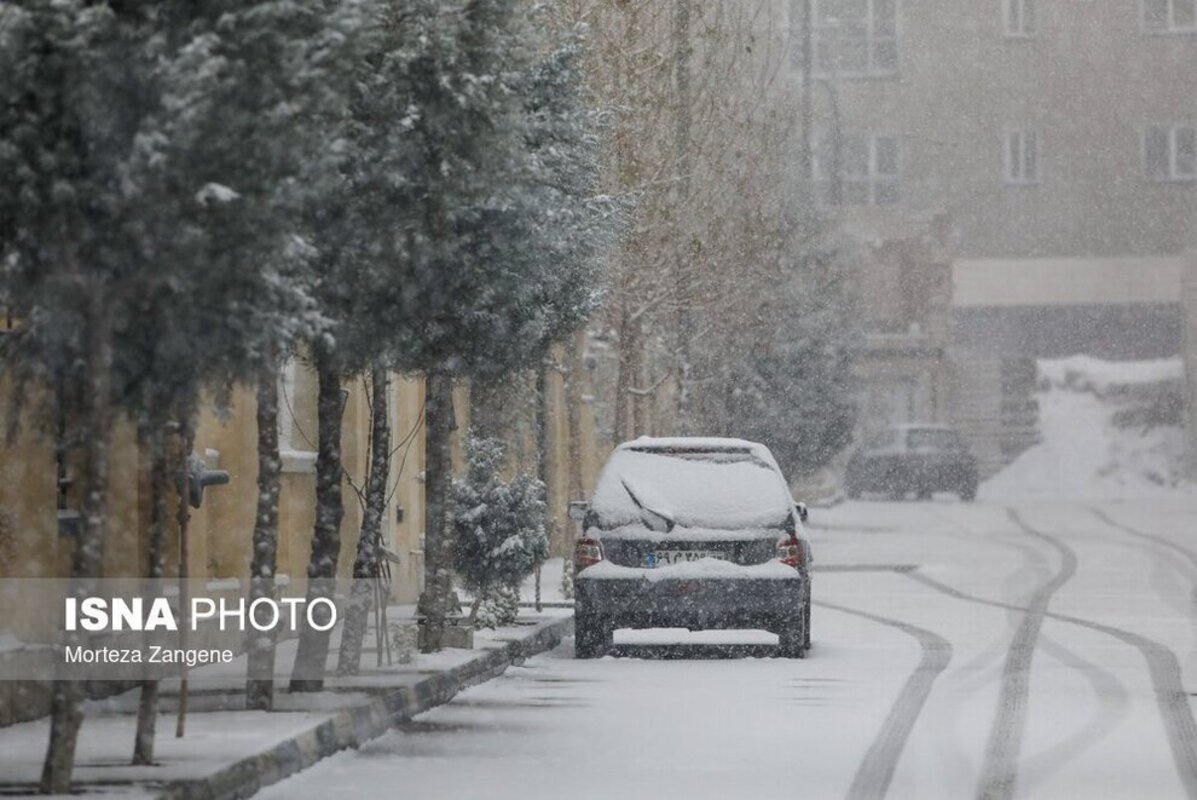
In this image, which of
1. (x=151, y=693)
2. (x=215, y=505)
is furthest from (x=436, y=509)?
(x=151, y=693)

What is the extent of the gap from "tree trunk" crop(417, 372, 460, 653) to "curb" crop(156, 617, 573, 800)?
0.46 meters

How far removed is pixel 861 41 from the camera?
2908 inches

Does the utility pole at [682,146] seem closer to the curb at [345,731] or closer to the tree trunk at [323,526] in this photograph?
the curb at [345,731]

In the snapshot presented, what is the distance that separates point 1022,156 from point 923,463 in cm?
1467

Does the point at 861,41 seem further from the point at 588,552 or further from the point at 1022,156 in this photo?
the point at 588,552

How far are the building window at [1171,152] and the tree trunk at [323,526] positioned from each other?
58.7 metres

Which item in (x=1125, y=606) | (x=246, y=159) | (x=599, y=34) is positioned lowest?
(x=1125, y=606)

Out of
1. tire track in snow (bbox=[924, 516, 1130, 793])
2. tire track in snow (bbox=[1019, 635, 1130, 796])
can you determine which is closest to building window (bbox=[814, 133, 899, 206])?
tire track in snow (bbox=[924, 516, 1130, 793])

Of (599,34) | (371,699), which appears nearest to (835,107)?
(599,34)

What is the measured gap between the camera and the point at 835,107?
6500 centimetres

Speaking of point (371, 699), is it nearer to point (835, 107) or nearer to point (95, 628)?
point (95, 628)

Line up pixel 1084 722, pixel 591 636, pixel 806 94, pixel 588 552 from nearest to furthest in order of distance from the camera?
pixel 1084 722
pixel 588 552
pixel 591 636
pixel 806 94

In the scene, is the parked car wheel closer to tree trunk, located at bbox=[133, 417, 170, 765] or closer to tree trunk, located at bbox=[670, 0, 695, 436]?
tree trunk, located at bbox=[133, 417, 170, 765]

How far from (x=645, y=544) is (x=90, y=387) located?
9503 millimetres
